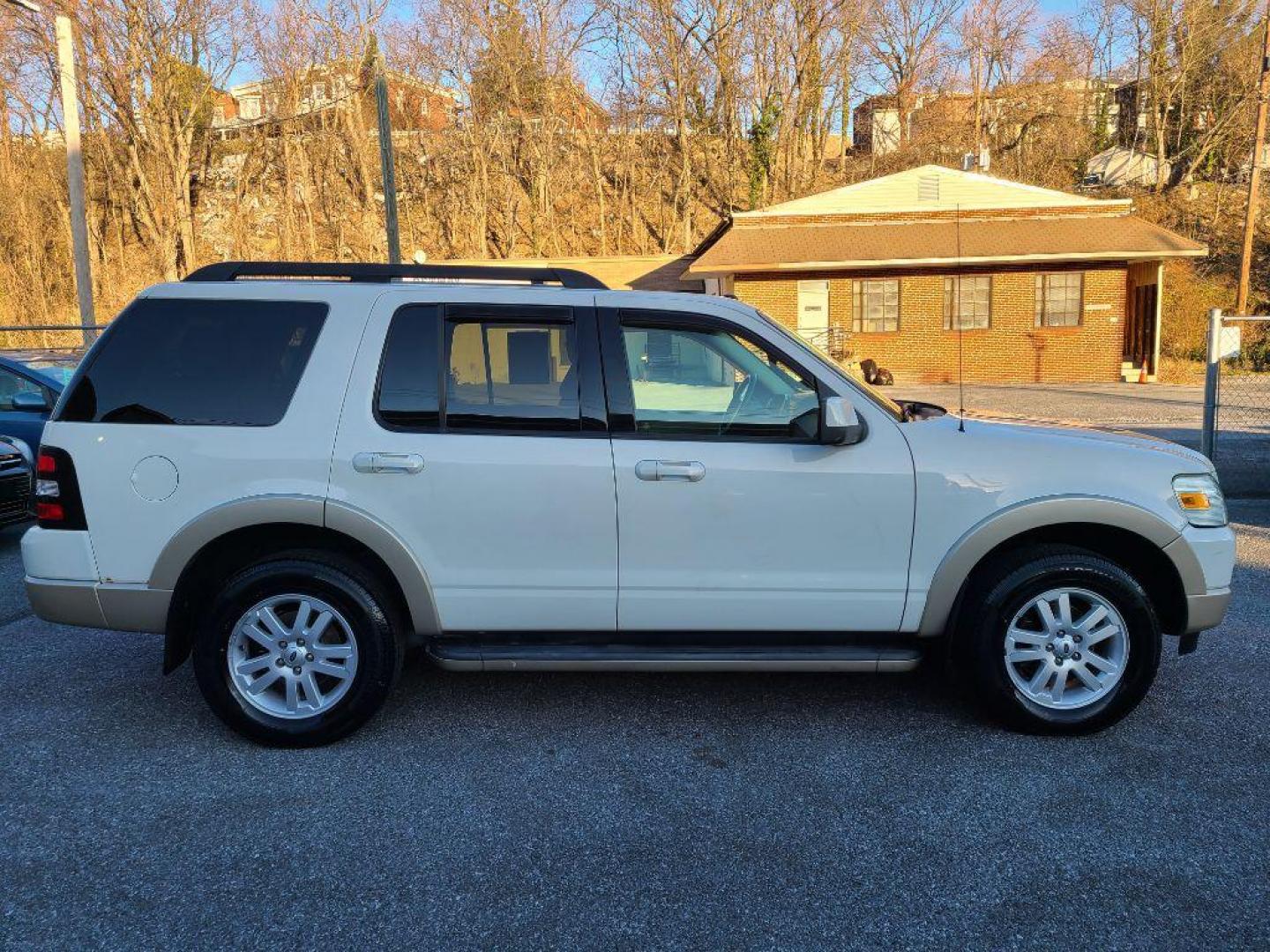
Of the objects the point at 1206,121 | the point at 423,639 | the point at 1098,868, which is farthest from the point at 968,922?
the point at 1206,121

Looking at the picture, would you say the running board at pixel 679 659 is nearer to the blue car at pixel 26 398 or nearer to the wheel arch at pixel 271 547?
the wheel arch at pixel 271 547

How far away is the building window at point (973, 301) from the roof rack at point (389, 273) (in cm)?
2138

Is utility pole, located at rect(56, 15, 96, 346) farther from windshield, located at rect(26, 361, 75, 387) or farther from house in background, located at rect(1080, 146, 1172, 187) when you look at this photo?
house in background, located at rect(1080, 146, 1172, 187)

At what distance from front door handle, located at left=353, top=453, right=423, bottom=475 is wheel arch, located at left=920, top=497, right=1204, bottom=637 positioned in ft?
7.06

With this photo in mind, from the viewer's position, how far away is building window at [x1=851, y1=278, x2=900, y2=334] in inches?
949

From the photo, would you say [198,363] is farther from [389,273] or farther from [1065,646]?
[1065,646]

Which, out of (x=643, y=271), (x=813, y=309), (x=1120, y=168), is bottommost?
(x=813, y=309)

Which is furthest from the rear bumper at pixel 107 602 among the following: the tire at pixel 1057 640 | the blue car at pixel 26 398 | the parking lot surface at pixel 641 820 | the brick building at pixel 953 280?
the brick building at pixel 953 280

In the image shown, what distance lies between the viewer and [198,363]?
382 centimetres

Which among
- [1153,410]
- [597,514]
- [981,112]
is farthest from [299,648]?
[981,112]

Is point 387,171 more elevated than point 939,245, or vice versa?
point 387,171

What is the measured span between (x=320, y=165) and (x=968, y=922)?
43.4 meters

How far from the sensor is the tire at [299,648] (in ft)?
12.3

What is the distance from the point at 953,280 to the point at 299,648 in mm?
22925
